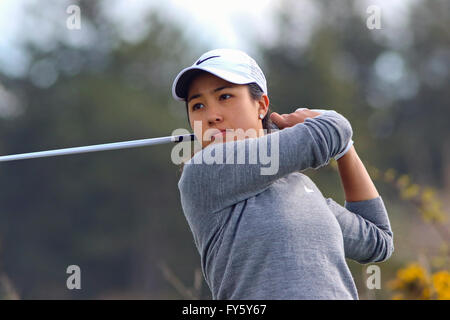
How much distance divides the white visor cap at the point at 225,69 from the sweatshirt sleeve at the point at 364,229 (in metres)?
0.39

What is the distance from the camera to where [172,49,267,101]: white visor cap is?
189 centimetres

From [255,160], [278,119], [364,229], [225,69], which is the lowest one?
[364,229]

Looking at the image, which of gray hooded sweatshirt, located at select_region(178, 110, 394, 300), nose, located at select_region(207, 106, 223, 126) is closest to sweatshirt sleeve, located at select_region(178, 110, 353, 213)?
gray hooded sweatshirt, located at select_region(178, 110, 394, 300)

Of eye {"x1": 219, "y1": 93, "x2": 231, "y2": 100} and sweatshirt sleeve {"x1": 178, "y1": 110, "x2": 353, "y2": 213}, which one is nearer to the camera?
sweatshirt sleeve {"x1": 178, "y1": 110, "x2": 353, "y2": 213}

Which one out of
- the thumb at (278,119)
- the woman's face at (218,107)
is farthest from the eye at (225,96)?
the thumb at (278,119)

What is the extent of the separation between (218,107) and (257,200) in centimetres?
29

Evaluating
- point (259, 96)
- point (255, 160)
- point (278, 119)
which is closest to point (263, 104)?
point (259, 96)

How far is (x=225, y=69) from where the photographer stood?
1902mm

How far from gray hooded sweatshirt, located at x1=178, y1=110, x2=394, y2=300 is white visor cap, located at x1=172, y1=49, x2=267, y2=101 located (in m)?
0.21

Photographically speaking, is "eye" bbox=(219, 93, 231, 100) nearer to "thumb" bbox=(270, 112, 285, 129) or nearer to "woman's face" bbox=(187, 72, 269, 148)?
"woman's face" bbox=(187, 72, 269, 148)

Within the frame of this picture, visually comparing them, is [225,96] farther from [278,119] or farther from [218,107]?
[278,119]

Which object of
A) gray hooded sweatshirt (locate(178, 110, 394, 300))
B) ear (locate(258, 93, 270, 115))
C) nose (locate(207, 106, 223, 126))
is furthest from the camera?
ear (locate(258, 93, 270, 115))

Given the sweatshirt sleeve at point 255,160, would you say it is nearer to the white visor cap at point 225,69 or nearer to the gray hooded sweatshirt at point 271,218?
the gray hooded sweatshirt at point 271,218
